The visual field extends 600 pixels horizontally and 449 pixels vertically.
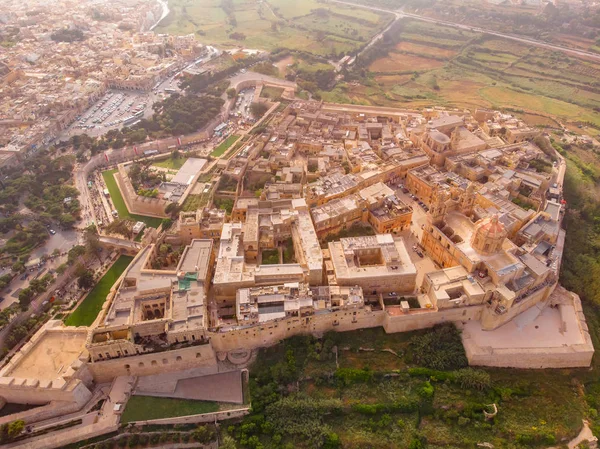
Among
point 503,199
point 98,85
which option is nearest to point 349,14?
point 98,85

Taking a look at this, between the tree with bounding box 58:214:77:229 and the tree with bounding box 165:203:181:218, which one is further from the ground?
the tree with bounding box 165:203:181:218

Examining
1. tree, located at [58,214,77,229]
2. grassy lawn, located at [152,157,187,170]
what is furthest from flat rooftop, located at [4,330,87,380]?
grassy lawn, located at [152,157,187,170]

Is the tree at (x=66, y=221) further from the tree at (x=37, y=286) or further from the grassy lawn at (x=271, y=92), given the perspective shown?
the grassy lawn at (x=271, y=92)

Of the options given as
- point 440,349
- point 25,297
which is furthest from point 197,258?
point 440,349

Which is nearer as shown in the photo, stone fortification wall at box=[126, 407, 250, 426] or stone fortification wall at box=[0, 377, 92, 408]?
stone fortification wall at box=[0, 377, 92, 408]

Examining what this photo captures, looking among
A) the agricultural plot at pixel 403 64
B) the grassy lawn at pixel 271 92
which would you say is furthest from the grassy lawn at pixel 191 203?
the agricultural plot at pixel 403 64

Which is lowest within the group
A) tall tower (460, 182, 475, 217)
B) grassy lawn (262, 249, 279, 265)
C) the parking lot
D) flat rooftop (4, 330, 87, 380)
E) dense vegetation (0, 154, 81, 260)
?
the parking lot

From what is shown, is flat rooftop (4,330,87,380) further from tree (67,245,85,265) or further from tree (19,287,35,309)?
tree (67,245,85,265)
